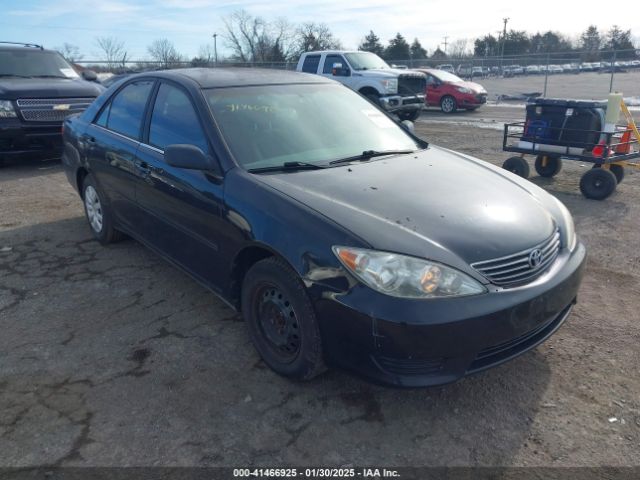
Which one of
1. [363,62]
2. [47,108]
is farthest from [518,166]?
[363,62]

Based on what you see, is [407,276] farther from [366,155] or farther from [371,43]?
[371,43]

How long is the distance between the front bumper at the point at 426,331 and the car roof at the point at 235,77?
78.2 inches

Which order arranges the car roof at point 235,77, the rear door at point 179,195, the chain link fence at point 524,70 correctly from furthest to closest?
the chain link fence at point 524,70 → the car roof at point 235,77 → the rear door at point 179,195

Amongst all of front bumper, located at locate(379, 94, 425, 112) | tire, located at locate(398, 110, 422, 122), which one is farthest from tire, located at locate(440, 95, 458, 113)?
front bumper, located at locate(379, 94, 425, 112)

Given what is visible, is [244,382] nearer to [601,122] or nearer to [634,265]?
[634,265]

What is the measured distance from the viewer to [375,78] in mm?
14719

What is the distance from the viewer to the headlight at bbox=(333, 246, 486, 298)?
2420 mm

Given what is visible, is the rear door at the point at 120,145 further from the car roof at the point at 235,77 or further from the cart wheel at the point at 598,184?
the cart wheel at the point at 598,184

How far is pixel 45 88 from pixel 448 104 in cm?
1359

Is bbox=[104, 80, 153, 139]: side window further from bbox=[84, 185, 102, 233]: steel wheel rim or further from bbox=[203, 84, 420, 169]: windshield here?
bbox=[203, 84, 420, 169]: windshield

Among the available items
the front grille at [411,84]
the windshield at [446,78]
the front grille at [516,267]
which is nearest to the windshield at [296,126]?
the front grille at [516,267]

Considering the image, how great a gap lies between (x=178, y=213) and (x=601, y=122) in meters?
5.62

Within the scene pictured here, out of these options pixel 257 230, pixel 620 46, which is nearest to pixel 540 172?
pixel 257 230

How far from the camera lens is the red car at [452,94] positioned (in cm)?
1811
